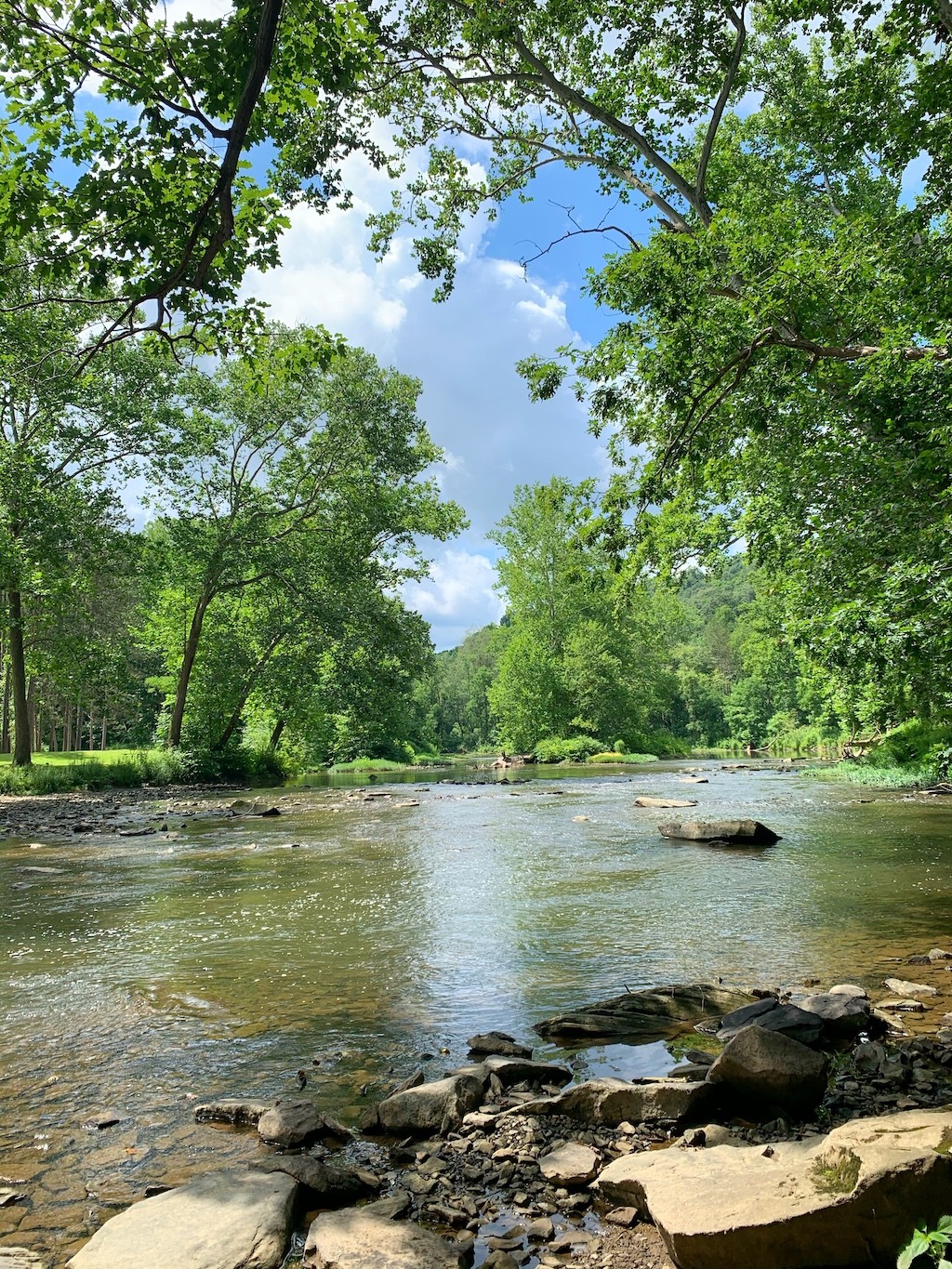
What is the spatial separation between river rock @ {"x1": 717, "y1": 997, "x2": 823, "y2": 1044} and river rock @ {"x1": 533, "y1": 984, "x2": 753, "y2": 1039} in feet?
1.12

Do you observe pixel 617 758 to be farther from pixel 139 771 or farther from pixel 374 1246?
pixel 374 1246

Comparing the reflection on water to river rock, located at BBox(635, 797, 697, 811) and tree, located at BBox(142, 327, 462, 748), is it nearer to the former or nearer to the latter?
river rock, located at BBox(635, 797, 697, 811)

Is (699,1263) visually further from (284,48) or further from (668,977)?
(284,48)

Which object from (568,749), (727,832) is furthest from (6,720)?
(727,832)

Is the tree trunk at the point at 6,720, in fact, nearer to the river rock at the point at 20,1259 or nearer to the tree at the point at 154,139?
the tree at the point at 154,139

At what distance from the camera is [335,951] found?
7.92m

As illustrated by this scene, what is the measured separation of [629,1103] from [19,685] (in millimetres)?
28711

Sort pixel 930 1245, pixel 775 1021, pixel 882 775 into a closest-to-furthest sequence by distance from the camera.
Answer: pixel 930 1245
pixel 775 1021
pixel 882 775

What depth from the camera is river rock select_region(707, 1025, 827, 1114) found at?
412cm

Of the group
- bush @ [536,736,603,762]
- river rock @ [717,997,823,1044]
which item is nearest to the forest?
river rock @ [717,997,823,1044]

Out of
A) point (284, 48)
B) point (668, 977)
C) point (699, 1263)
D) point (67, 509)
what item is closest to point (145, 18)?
point (284, 48)

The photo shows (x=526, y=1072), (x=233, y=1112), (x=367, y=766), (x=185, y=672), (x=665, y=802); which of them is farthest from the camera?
→ (x=367, y=766)

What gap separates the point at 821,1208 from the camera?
9.12 ft

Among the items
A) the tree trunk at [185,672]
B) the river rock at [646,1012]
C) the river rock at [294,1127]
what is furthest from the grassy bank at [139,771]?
the river rock at [294,1127]
